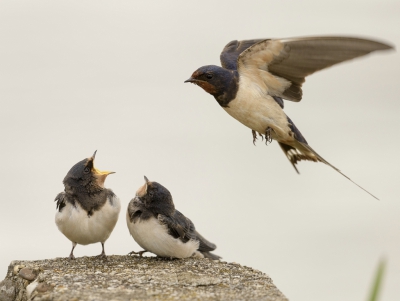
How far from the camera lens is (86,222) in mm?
4656

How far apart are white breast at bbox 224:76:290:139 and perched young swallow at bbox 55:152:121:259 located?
1.16 meters

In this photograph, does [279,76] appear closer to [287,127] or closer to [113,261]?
[287,127]

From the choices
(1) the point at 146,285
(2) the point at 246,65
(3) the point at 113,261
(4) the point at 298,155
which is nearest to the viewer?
(1) the point at 146,285

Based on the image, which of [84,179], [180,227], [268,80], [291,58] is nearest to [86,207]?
[84,179]

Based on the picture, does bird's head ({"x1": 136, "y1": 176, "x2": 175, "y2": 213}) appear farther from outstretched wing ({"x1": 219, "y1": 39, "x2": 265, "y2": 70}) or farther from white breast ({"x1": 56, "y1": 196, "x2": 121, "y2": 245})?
outstretched wing ({"x1": 219, "y1": 39, "x2": 265, "y2": 70})

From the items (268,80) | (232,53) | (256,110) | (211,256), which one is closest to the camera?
(256,110)

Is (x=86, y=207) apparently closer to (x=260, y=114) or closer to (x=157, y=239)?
(x=157, y=239)

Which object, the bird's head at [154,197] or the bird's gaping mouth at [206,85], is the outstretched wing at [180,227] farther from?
the bird's gaping mouth at [206,85]

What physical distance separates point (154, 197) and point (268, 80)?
1.31 m

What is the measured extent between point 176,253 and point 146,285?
1.04 metres

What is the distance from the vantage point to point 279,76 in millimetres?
4957

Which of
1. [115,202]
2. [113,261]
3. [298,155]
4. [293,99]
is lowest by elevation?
[113,261]

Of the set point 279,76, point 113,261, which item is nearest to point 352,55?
point 279,76

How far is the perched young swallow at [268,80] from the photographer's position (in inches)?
181
